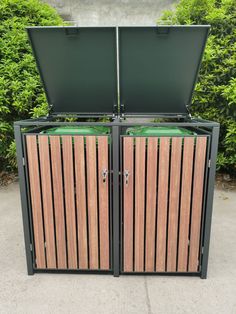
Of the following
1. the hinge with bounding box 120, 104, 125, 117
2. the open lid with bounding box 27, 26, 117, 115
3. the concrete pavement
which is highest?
the concrete pavement

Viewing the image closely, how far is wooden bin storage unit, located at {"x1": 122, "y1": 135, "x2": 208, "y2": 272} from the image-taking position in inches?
69.4

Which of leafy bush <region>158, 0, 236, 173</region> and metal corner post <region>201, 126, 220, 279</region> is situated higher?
leafy bush <region>158, 0, 236, 173</region>

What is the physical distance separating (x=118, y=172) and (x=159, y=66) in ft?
2.86

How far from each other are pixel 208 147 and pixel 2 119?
8.79ft

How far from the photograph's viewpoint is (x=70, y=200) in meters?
1.87

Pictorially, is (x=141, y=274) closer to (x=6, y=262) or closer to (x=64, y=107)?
(x=6, y=262)

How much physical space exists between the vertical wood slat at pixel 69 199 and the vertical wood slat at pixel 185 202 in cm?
75

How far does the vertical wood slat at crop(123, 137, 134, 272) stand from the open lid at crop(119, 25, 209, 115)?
585mm

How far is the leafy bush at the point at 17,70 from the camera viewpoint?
3297mm

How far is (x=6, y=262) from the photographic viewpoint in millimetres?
2129

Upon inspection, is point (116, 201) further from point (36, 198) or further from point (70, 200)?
point (36, 198)

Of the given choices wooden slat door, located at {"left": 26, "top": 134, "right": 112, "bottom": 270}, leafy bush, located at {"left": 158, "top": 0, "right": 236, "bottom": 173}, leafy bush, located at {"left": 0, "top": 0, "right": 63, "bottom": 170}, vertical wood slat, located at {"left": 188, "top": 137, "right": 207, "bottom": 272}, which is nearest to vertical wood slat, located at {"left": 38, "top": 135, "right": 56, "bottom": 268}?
wooden slat door, located at {"left": 26, "top": 134, "right": 112, "bottom": 270}

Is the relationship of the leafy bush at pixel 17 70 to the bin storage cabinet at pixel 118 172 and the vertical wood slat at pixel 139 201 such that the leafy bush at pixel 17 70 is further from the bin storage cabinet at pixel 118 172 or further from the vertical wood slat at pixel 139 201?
the vertical wood slat at pixel 139 201

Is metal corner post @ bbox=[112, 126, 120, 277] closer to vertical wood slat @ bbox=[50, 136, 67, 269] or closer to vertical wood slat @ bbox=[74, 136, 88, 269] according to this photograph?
vertical wood slat @ bbox=[74, 136, 88, 269]
